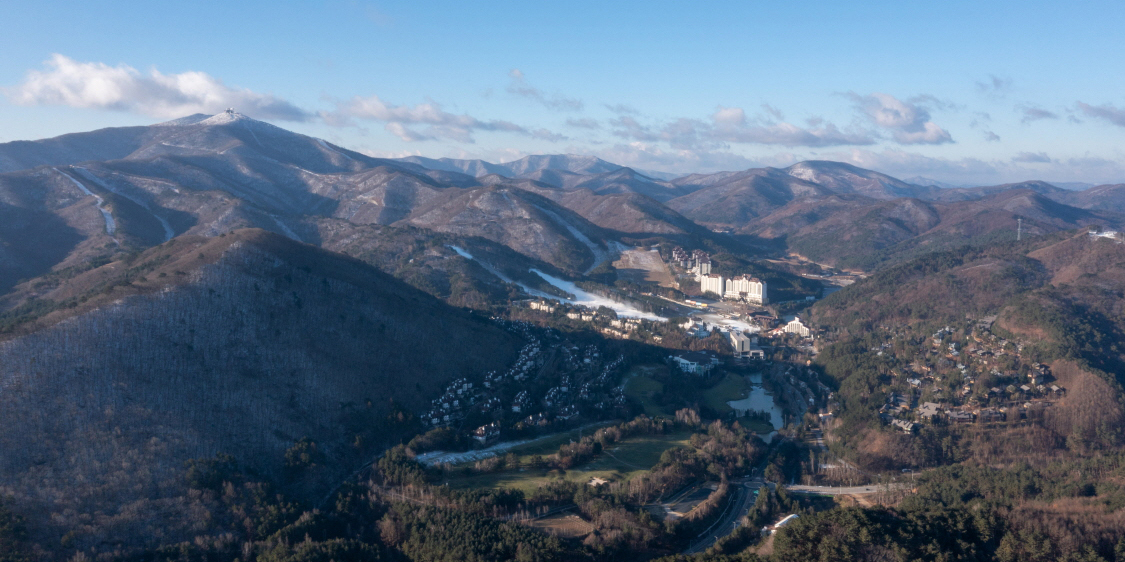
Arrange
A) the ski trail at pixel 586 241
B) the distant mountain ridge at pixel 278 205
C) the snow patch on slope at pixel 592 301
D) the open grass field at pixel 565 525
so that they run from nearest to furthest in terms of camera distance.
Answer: the open grass field at pixel 565 525 < the snow patch on slope at pixel 592 301 < the distant mountain ridge at pixel 278 205 < the ski trail at pixel 586 241

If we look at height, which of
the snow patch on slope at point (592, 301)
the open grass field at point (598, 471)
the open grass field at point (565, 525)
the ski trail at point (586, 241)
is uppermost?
the ski trail at point (586, 241)

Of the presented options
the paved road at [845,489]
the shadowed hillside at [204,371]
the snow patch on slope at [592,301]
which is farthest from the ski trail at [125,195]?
the paved road at [845,489]

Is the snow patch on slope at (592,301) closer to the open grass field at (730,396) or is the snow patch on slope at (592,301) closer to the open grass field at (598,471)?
the open grass field at (730,396)

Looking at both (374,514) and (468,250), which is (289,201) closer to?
(468,250)

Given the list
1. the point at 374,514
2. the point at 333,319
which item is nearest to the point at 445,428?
the point at 374,514

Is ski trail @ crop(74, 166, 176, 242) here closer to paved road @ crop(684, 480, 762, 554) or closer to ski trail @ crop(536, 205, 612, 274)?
ski trail @ crop(536, 205, 612, 274)

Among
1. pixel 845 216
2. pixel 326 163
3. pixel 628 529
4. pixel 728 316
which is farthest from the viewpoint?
pixel 326 163

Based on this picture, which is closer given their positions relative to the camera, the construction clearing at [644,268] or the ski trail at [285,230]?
the ski trail at [285,230]
